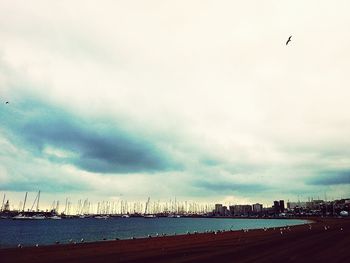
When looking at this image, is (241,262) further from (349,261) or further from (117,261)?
(117,261)

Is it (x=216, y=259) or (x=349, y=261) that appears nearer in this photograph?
(x=349, y=261)

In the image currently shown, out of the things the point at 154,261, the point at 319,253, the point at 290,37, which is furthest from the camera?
the point at 319,253

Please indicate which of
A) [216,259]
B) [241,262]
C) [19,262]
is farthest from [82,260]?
[241,262]

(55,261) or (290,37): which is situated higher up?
(290,37)

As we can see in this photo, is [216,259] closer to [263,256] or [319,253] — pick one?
[263,256]

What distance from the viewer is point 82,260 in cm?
3262

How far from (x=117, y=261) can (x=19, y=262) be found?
9116 mm

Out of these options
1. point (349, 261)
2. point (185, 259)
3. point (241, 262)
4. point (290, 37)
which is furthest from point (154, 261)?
point (290, 37)

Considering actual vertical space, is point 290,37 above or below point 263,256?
above

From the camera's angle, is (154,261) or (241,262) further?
(154,261)

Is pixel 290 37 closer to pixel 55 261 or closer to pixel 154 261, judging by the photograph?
pixel 154 261

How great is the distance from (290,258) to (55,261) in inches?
831

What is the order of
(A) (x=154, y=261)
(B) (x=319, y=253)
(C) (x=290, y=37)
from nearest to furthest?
(C) (x=290, y=37)
(A) (x=154, y=261)
(B) (x=319, y=253)

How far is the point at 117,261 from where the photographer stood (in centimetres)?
3130
